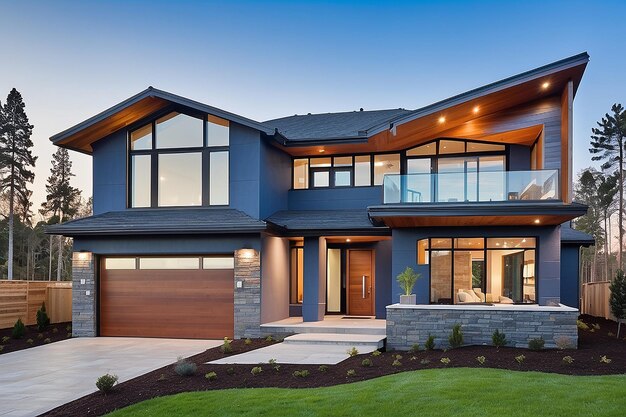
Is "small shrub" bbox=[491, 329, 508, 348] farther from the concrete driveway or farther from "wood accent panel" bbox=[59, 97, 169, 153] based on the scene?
"wood accent panel" bbox=[59, 97, 169, 153]

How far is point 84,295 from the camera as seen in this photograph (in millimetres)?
16094

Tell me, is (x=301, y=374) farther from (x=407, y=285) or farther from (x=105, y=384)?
(x=407, y=285)

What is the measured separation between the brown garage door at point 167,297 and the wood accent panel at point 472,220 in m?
4.81

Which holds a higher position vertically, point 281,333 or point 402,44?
point 402,44

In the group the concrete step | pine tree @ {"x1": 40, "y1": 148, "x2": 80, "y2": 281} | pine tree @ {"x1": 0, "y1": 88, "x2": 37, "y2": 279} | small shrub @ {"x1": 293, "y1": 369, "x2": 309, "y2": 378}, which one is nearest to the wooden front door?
the concrete step

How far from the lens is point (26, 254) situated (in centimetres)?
4303

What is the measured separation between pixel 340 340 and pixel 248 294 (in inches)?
126

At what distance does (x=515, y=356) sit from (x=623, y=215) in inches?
1160

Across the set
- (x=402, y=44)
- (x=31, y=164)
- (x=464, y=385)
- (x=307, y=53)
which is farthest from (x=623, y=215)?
(x=31, y=164)

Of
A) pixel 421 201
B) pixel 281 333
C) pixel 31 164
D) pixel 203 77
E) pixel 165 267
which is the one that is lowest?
pixel 281 333

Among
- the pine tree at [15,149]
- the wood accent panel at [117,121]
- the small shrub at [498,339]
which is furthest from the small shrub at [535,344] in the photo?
the pine tree at [15,149]

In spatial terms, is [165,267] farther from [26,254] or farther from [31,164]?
[26,254]

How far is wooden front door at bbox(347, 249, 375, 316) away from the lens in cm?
1820

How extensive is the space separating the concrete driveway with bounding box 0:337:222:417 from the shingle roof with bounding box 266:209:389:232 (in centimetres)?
388
